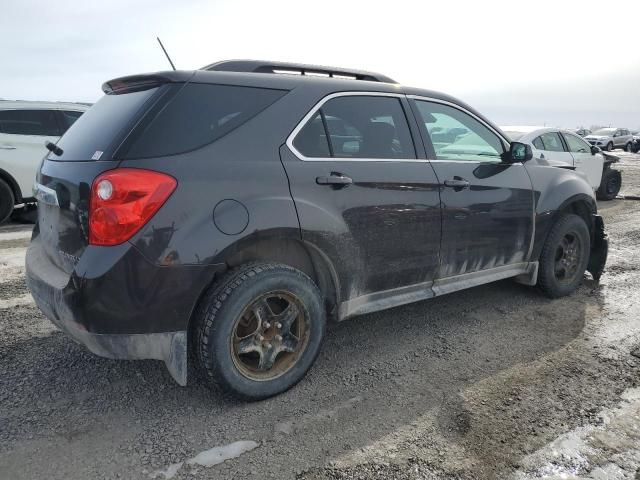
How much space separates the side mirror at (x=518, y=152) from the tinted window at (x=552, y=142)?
20.9ft

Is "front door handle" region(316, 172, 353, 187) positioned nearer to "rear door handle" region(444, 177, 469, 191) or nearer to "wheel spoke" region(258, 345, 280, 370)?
"rear door handle" region(444, 177, 469, 191)

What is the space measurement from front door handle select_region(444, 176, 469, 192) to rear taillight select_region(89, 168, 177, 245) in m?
1.97

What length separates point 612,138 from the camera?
34.4 meters

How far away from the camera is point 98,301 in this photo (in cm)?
237

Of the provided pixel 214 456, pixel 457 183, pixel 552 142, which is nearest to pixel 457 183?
pixel 457 183

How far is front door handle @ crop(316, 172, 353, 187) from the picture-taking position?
→ 9.50 feet

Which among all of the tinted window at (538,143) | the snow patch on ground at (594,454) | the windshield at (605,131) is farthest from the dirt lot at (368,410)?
the windshield at (605,131)

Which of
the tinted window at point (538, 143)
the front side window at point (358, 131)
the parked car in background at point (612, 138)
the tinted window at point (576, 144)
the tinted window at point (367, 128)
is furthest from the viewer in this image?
the parked car in background at point (612, 138)

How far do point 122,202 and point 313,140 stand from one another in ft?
3.76

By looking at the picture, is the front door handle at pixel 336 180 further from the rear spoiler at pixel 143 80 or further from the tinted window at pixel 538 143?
the tinted window at pixel 538 143

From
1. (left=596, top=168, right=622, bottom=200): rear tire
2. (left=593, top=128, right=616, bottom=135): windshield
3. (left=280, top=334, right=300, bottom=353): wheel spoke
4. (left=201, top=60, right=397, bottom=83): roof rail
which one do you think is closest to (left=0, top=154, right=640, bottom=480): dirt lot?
(left=280, top=334, right=300, bottom=353): wheel spoke

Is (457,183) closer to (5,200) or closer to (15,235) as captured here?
(15,235)

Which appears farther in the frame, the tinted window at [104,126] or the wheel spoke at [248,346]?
the wheel spoke at [248,346]

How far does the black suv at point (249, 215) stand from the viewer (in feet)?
7.89
